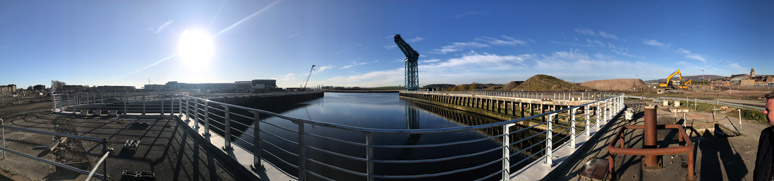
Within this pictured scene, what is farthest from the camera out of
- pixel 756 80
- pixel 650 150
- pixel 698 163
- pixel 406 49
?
pixel 406 49

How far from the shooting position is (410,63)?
174 feet

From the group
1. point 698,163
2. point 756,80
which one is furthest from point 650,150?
point 756,80

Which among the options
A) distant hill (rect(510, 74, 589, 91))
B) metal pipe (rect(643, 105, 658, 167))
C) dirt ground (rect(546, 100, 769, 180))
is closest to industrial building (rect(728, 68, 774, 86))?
distant hill (rect(510, 74, 589, 91))

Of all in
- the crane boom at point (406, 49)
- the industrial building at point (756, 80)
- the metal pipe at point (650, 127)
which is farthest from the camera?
the crane boom at point (406, 49)

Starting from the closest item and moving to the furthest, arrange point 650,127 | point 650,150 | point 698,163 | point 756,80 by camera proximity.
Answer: point 650,150
point 698,163
point 650,127
point 756,80

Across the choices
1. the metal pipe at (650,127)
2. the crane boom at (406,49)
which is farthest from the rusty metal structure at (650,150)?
the crane boom at (406,49)

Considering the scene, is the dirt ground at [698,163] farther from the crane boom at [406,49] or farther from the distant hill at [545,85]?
the distant hill at [545,85]

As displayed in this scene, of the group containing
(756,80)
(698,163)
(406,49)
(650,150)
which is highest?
(406,49)

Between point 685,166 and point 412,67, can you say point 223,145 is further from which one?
point 412,67

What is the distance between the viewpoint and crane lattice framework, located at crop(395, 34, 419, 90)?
50.9 metres

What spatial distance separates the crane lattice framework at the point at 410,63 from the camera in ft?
167

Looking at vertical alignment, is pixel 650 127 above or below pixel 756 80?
below

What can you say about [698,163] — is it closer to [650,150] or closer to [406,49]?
[650,150]

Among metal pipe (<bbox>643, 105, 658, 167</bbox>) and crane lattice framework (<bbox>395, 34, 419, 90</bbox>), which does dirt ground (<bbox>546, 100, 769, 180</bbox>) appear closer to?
metal pipe (<bbox>643, 105, 658, 167</bbox>)
